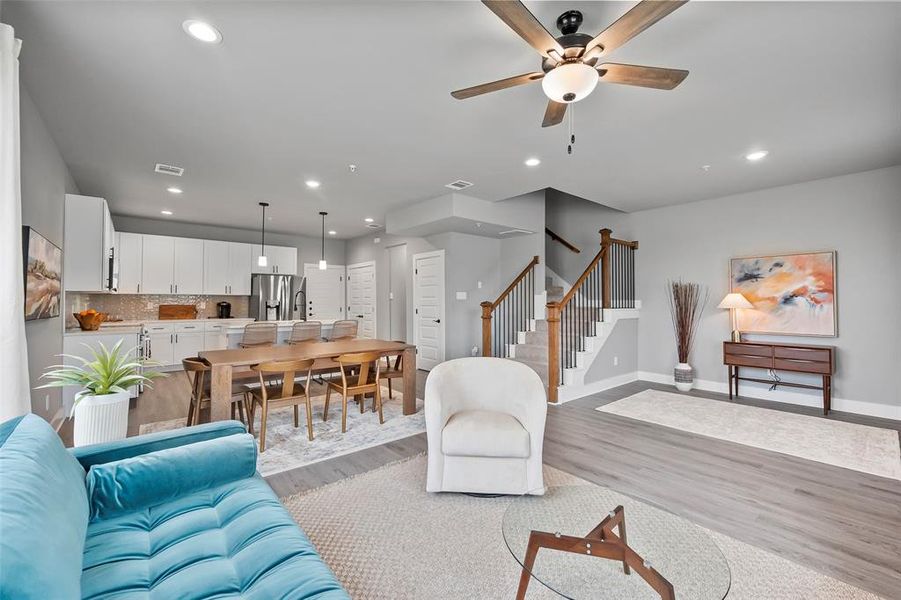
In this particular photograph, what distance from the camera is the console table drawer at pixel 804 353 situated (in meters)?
Answer: 4.45

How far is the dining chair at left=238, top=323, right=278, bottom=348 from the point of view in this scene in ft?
16.3

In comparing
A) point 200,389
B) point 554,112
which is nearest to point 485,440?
point 554,112

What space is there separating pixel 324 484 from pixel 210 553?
4.83ft

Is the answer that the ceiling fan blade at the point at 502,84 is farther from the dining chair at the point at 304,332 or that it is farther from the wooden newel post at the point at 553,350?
the dining chair at the point at 304,332

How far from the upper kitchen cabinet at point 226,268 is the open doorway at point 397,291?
107 inches

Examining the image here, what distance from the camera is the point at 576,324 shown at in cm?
552

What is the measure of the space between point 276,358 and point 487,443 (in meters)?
2.13

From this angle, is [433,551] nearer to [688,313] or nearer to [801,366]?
[801,366]

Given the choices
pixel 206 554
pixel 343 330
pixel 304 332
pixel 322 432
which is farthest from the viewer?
pixel 343 330

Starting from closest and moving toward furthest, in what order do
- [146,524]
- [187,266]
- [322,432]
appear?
[146,524], [322,432], [187,266]

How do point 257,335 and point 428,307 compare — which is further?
point 428,307

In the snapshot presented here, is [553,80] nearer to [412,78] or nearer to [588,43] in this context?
[588,43]

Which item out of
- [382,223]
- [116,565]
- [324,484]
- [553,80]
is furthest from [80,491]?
[382,223]

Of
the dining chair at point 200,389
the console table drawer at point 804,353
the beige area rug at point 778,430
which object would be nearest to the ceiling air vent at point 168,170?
the dining chair at point 200,389
